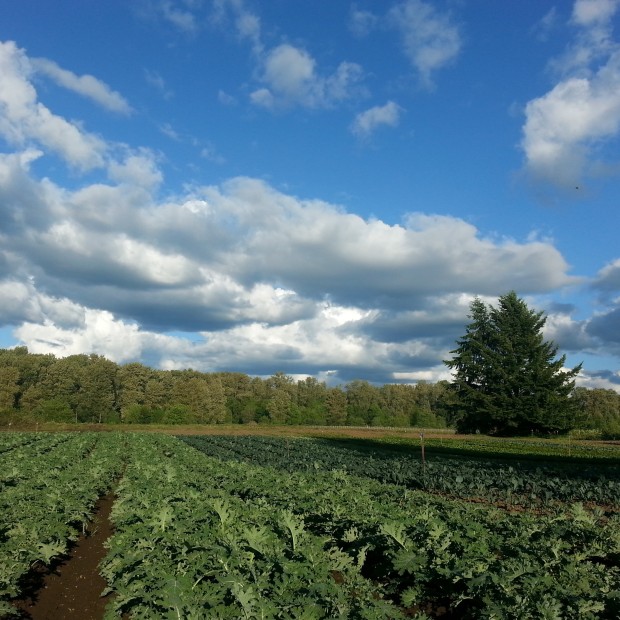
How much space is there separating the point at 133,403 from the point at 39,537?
9403 centimetres

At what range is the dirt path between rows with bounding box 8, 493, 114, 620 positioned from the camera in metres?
7.75

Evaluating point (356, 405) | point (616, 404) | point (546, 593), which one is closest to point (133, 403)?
point (356, 405)

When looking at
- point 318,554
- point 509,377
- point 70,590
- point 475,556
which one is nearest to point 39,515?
point 70,590

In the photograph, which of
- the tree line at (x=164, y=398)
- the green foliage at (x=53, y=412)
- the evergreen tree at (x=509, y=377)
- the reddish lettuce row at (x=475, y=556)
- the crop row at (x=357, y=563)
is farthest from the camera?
the tree line at (x=164, y=398)

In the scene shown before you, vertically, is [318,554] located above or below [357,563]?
above

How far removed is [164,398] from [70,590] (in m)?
102

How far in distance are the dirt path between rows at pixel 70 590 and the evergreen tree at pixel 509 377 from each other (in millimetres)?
63316

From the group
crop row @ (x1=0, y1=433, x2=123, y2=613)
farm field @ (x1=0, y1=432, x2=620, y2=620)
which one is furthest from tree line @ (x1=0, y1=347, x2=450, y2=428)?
farm field @ (x1=0, y1=432, x2=620, y2=620)

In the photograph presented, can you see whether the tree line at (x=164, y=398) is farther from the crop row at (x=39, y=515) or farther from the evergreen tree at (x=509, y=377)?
the crop row at (x=39, y=515)

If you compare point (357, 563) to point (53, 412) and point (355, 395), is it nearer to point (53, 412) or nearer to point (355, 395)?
point (53, 412)

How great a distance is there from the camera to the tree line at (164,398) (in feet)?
298

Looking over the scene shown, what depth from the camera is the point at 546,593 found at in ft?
18.6

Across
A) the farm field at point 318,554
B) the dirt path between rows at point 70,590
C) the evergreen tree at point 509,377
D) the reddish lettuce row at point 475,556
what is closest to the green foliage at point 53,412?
the evergreen tree at point 509,377

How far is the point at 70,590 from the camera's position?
342 inches
